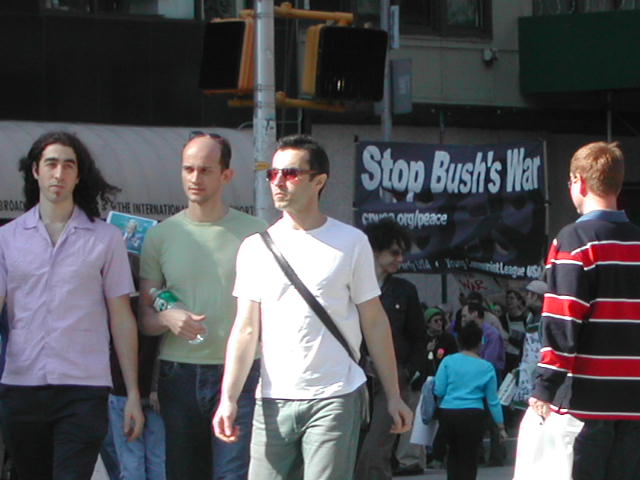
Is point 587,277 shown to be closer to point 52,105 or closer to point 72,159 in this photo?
point 72,159

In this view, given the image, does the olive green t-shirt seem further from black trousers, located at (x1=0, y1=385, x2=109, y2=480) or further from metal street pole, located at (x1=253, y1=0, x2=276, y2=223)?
metal street pole, located at (x1=253, y1=0, x2=276, y2=223)

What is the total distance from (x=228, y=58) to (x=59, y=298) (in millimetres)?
5235

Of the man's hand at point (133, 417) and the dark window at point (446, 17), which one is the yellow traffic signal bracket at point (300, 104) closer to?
the man's hand at point (133, 417)

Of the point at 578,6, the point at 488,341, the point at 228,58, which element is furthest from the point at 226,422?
the point at 578,6

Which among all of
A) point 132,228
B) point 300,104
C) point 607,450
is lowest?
point 607,450

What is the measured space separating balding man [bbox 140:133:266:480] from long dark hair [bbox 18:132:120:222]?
0.34 metres

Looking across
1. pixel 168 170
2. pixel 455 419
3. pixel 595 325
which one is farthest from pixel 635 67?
pixel 595 325

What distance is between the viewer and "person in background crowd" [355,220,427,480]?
28.1 feet

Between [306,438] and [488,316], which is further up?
[306,438]

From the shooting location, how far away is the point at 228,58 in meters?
10.8

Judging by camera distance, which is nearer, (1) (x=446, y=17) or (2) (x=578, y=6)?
(1) (x=446, y=17)

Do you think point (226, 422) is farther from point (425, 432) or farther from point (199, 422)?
point (425, 432)

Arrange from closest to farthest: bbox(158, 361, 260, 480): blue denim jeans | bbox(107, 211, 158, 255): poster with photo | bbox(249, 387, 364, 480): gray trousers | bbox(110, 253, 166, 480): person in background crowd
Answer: bbox(249, 387, 364, 480): gray trousers
bbox(158, 361, 260, 480): blue denim jeans
bbox(107, 211, 158, 255): poster with photo
bbox(110, 253, 166, 480): person in background crowd

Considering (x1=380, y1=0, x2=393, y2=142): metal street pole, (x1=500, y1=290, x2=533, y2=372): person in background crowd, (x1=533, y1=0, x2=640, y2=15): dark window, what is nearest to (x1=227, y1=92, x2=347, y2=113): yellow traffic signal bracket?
(x1=500, y1=290, x2=533, y2=372): person in background crowd
